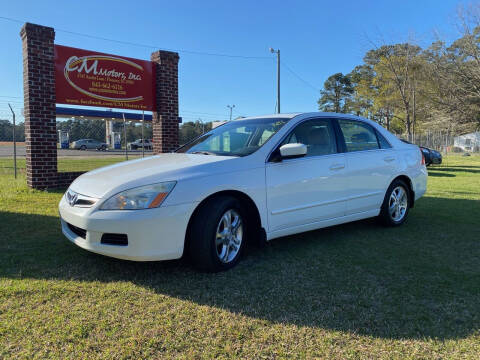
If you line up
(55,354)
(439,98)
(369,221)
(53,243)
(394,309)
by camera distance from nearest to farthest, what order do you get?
(55,354), (394,309), (53,243), (369,221), (439,98)

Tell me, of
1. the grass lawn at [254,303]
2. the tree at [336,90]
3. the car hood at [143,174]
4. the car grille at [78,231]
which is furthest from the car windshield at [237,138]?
the tree at [336,90]

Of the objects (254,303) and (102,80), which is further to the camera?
(102,80)

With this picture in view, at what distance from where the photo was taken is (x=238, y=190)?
3.50 m

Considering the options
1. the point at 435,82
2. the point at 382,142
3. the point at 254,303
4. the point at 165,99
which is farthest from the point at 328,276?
the point at 435,82

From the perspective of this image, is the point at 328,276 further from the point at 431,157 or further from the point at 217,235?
the point at 431,157

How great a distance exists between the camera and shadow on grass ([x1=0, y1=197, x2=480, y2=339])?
269cm

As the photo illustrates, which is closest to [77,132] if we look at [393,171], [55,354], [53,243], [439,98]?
[53,243]

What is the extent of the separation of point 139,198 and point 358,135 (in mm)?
3076

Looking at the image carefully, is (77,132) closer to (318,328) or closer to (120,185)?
(120,185)

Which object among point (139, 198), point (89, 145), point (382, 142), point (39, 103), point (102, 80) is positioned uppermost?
point (89, 145)

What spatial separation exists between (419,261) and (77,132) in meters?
17.0

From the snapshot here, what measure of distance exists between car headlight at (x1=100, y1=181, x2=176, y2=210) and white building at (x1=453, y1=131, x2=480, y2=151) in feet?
134

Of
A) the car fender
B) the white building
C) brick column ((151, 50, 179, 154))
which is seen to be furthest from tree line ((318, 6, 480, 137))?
the car fender

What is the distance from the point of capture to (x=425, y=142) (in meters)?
33.7
